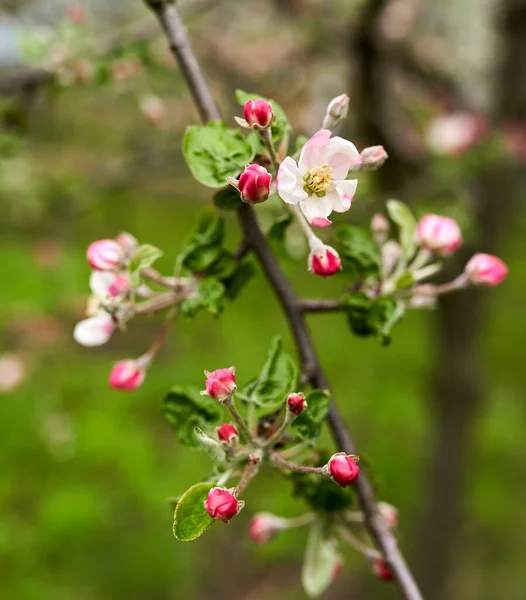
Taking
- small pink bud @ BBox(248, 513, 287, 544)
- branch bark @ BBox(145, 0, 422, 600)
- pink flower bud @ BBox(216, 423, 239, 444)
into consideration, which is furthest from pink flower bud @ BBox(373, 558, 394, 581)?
pink flower bud @ BBox(216, 423, 239, 444)

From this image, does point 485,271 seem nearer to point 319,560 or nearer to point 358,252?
point 358,252

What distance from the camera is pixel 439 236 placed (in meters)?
1.09

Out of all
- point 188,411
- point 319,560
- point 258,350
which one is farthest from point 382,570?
point 258,350

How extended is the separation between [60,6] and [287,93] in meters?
2.31

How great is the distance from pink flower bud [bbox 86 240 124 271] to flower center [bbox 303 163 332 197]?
0.32 meters

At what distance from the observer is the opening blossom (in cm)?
81

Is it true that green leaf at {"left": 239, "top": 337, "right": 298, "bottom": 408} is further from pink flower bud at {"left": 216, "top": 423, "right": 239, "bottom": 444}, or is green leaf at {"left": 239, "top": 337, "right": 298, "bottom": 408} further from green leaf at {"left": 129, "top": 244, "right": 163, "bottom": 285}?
green leaf at {"left": 129, "top": 244, "right": 163, "bottom": 285}

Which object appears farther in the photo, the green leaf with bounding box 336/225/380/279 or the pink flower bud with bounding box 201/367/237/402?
the green leaf with bounding box 336/225/380/279

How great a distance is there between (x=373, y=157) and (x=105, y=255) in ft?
1.33

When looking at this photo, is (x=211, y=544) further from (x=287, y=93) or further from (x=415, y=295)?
(x=415, y=295)

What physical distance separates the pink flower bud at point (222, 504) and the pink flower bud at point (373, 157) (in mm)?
467

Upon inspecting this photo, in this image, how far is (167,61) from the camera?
8.70 feet

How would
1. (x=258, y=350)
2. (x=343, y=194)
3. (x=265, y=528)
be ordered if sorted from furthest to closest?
(x=258, y=350), (x=265, y=528), (x=343, y=194)

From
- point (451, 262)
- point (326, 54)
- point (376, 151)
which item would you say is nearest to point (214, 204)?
point (376, 151)
